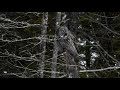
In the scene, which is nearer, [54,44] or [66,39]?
[66,39]

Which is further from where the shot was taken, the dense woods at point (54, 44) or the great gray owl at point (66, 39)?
the dense woods at point (54, 44)

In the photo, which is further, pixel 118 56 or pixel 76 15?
pixel 118 56

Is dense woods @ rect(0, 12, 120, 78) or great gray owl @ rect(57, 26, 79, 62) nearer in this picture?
great gray owl @ rect(57, 26, 79, 62)
